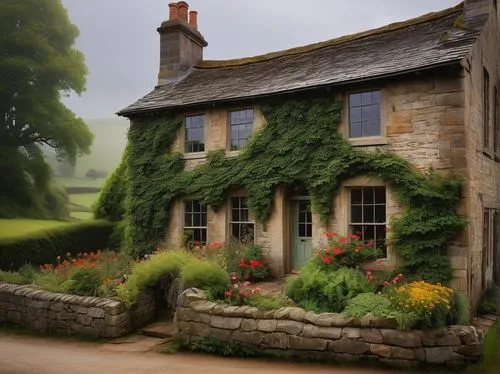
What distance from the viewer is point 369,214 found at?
10797 mm

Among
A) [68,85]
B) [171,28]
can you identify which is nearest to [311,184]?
[171,28]

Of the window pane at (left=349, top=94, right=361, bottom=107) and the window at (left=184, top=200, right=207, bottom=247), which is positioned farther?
the window at (left=184, top=200, right=207, bottom=247)

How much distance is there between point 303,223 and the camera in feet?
39.9

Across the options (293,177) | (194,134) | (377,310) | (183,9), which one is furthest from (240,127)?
(377,310)

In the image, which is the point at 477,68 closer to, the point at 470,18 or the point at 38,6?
the point at 470,18

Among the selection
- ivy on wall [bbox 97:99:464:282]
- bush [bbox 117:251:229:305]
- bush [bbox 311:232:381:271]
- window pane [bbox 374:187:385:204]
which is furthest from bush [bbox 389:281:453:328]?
window pane [bbox 374:187:385:204]

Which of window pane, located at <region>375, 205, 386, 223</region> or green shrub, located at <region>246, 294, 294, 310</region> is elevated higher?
window pane, located at <region>375, 205, 386, 223</region>

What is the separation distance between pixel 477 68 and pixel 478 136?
70.8 inches

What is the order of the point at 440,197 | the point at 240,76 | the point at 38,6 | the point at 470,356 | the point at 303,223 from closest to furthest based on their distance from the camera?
1. the point at 470,356
2. the point at 440,197
3. the point at 303,223
4. the point at 240,76
5. the point at 38,6

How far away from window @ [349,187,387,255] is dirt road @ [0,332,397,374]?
4868 mm

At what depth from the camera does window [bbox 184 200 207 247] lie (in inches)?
538

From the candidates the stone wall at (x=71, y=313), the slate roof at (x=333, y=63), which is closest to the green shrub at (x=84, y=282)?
the stone wall at (x=71, y=313)

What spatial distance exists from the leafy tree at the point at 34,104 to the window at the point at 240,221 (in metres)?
15.1

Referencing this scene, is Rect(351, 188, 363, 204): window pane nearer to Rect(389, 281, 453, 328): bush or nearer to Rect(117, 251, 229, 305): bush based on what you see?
Rect(389, 281, 453, 328): bush
